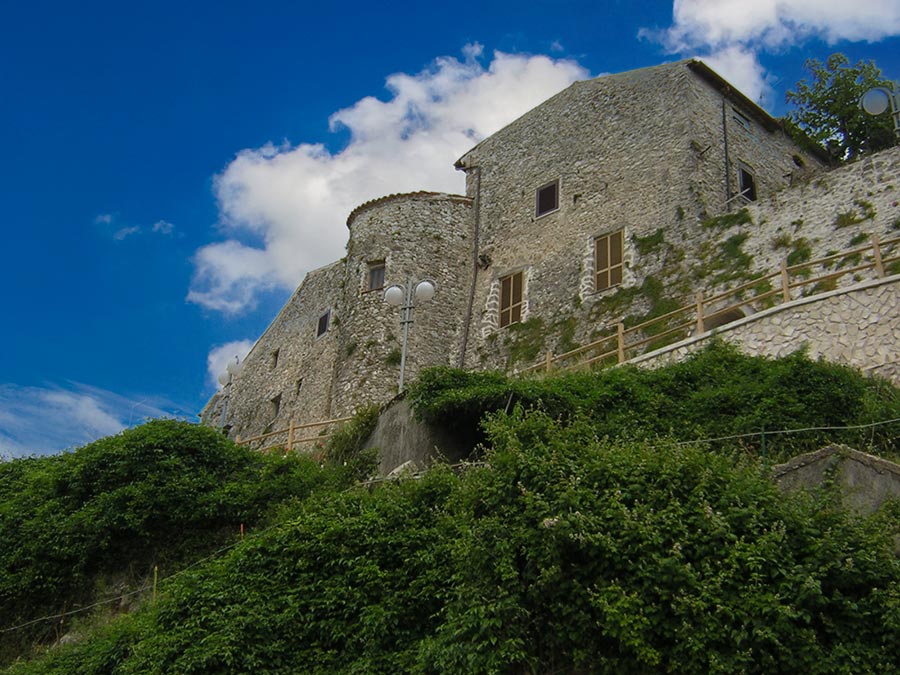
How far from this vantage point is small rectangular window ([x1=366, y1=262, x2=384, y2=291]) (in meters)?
26.0

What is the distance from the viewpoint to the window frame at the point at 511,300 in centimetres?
2497

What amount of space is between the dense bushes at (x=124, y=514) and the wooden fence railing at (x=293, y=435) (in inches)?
82.2

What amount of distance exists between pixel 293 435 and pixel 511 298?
7.05 metres

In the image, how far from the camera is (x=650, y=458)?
425 inches

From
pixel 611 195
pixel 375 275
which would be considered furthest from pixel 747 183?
pixel 375 275

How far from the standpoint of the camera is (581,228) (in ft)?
80.9

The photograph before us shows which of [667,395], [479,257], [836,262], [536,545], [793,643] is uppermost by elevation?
[479,257]

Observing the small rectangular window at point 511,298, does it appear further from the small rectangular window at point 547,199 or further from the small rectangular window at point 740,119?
the small rectangular window at point 740,119

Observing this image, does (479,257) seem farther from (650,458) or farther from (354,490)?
(650,458)

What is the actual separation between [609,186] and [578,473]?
1508cm

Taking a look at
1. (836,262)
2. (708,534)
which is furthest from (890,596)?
(836,262)

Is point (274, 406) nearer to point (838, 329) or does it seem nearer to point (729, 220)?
point (729, 220)

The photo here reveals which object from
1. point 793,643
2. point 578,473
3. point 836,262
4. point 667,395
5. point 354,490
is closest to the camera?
point 793,643

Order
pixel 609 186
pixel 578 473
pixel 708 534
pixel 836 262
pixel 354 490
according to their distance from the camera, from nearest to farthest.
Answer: pixel 708 534, pixel 578 473, pixel 354 490, pixel 836 262, pixel 609 186
